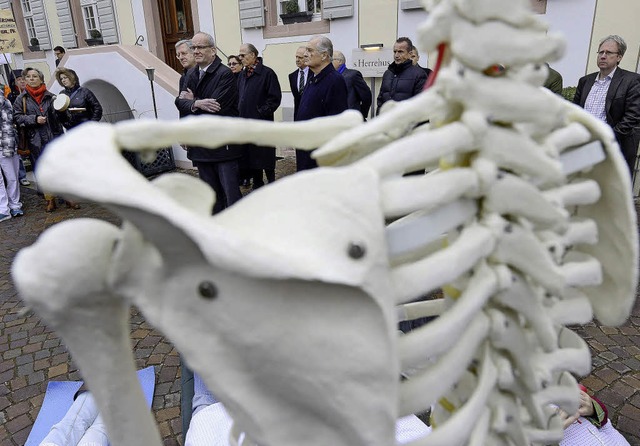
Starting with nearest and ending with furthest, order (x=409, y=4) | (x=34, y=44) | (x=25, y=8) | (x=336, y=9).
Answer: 1. (x=409, y=4)
2. (x=336, y=9)
3. (x=34, y=44)
4. (x=25, y=8)

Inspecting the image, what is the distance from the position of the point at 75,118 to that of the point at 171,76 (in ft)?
8.99

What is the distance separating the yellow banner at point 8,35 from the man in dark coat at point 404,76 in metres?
6.54

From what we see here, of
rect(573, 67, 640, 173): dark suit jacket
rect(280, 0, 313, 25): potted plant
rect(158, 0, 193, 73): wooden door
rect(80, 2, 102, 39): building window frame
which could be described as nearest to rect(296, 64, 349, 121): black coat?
rect(573, 67, 640, 173): dark suit jacket

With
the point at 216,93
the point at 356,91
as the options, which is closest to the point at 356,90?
the point at 356,91

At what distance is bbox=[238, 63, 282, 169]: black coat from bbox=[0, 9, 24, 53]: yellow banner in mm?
5110

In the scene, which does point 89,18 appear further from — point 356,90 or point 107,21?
point 356,90

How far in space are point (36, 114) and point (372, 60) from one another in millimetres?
4510

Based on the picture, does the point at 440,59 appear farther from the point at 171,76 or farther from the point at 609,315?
the point at 171,76

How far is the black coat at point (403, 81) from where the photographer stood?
17.7ft

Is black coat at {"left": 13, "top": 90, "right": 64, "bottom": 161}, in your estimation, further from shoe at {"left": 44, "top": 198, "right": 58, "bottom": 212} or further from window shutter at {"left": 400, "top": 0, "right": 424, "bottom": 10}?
window shutter at {"left": 400, "top": 0, "right": 424, "bottom": 10}

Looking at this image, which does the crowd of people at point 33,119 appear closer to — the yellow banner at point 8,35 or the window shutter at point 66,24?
the yellow banner at point 8,35

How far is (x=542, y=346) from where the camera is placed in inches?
39.6

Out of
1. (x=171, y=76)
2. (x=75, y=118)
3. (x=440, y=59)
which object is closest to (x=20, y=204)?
(x=75, y=118)

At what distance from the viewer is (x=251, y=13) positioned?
9.28 metres
